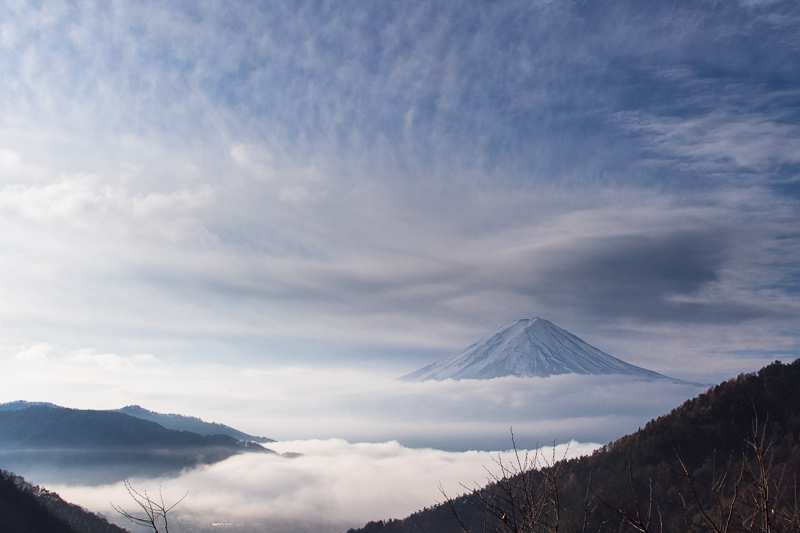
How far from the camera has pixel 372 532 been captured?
106750mm

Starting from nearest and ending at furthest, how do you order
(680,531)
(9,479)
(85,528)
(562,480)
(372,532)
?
(680,531) < (562,480) < (9,479) < (85,528) < (372,532)

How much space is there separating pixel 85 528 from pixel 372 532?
5809cm

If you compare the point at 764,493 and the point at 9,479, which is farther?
the point at 9,479

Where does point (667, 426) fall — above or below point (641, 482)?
above

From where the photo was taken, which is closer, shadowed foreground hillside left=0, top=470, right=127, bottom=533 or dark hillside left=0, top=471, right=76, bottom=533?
dark hillside left=0, top=471, right=76, bottom=533

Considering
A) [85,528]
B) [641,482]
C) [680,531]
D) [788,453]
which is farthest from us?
[85,528]

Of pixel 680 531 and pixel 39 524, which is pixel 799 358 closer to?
pixel 680 531

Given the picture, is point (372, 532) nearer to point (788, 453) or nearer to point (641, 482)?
point (641, 482)

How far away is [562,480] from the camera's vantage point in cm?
8100

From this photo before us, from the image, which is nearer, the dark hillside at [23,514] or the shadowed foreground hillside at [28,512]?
the dark hillside at [23,514]

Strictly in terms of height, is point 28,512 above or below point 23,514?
above

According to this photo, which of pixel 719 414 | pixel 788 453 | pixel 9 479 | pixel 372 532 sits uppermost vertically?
pixel 719 414

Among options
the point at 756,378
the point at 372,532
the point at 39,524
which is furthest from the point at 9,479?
the point at 756,378

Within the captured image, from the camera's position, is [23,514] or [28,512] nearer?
[23,514]
